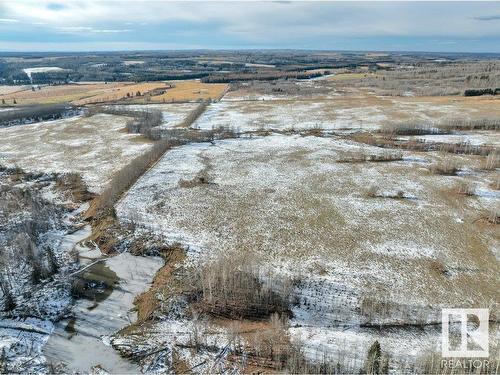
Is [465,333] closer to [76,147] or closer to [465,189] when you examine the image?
[465,189]

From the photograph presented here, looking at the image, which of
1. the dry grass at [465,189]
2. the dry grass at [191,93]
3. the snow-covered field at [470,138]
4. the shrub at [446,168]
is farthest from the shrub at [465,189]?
the dry grass at [191,93]

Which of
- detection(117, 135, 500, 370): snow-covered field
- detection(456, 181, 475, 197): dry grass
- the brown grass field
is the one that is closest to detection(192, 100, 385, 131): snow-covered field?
the brown grass field

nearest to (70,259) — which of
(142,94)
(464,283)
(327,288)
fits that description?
(327,288)

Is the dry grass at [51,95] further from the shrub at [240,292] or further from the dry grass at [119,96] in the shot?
the shrub at [240,292]

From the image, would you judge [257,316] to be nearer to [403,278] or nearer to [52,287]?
[403,278]

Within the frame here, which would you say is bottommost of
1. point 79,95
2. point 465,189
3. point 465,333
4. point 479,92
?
point 465,333

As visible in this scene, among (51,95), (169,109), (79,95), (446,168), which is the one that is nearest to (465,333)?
(446,168)
